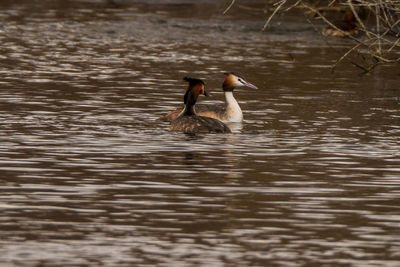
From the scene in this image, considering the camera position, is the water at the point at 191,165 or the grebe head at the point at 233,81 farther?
the grebe head at the point at 233,81

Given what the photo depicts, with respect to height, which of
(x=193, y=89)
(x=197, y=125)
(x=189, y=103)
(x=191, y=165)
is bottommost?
(x=191, y=165)

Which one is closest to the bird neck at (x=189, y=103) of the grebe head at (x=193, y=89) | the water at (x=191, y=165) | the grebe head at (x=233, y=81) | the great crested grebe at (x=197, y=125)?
the grebe head at (x=193, y=89)

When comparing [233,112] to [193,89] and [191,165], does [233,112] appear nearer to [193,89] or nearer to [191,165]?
[193,89]

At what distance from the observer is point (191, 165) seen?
14.9 m

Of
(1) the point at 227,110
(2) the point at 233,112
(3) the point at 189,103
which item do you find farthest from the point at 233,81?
(3) the point at 189,103

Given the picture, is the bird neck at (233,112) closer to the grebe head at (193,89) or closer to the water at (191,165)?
the water at (191,165)

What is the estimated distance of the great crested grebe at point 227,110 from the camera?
19.7 metres

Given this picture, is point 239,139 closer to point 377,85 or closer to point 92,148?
point 92,148

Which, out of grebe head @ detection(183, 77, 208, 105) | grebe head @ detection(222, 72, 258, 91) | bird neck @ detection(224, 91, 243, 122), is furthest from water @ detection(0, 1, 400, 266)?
grebe head @ detection(183, 77, 208, 105)

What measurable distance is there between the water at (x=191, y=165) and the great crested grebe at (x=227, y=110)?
1.07 ft

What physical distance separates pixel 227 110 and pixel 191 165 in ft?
17.6

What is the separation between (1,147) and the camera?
1611 cm

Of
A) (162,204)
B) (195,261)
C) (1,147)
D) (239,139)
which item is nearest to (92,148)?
(1,147)

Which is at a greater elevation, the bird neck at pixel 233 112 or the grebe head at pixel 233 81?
the grebe head at pixel 233 81
